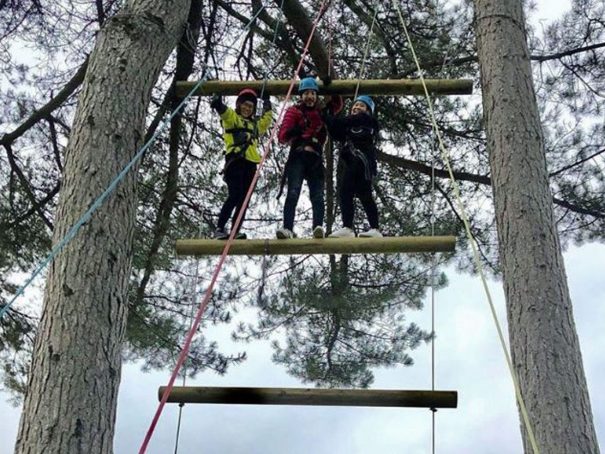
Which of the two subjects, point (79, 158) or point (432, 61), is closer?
Result: point (79, 158)

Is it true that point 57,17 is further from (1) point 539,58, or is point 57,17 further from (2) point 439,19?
(1) point 539,58

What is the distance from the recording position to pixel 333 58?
5.78 metres

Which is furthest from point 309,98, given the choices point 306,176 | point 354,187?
point 354,187

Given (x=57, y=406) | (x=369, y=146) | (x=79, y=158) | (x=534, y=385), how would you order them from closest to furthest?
(x=57, y=406) < (x=534, y=385) < (x=79, y=158) < (x=369, y=146)

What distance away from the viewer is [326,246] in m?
3.51

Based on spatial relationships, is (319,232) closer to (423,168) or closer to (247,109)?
(247,109)

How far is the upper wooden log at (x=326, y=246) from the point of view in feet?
11.0

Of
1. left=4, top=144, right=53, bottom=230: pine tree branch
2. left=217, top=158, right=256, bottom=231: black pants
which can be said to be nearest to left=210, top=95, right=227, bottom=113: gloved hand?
left=217, top=158, right=256, bottom=231: black pants

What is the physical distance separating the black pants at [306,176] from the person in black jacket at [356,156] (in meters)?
0.13

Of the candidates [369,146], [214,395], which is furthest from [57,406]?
[369,146]

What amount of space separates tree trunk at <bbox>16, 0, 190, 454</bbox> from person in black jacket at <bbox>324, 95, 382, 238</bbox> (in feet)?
3.73

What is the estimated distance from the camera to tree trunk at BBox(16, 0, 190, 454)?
251 centimetres

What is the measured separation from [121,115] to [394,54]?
292 centimetres

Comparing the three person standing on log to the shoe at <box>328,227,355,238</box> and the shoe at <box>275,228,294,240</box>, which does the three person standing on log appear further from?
the shoe at <box>275,228,294,240</box>
